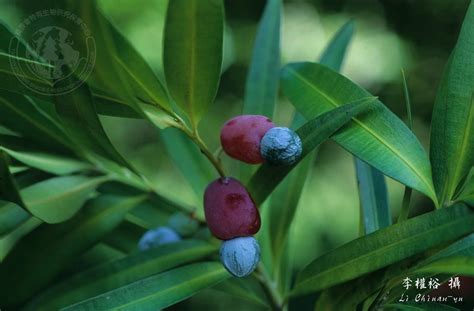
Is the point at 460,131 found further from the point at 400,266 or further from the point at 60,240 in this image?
the point at 60,240

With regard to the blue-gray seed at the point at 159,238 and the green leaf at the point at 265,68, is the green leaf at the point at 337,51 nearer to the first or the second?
the green leaf at the point at 265,68

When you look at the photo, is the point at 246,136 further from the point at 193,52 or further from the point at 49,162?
the point at 49,162

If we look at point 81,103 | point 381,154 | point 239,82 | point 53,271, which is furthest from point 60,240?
point 239,82

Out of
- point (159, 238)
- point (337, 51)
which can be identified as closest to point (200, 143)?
point (159, 238)

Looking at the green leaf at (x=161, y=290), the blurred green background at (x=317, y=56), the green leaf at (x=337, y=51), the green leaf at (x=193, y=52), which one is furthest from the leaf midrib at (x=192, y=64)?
the blurred green background at (x=317, y=56)

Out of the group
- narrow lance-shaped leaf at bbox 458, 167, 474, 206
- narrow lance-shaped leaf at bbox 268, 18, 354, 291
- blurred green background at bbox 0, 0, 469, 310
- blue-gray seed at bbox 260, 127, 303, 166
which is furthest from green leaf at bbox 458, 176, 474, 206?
blurred green background at bbox 0, 0, 469, 310
